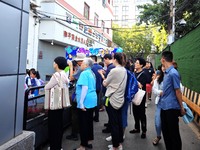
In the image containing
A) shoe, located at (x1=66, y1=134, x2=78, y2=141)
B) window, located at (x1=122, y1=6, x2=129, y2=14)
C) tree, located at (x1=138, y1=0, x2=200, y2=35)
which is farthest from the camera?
window, located at (x1=122, y1=6, x2=129, y2=14)

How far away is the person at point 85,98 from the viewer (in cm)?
437

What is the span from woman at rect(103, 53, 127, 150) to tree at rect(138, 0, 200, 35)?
14.8m

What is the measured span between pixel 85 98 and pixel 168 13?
18973 millimetres

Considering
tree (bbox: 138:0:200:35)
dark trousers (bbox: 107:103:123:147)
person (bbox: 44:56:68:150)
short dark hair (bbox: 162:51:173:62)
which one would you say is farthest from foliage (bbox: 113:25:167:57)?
person (bbox: 44:56:68:150)

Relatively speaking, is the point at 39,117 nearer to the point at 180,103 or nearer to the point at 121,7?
the point at 180,103

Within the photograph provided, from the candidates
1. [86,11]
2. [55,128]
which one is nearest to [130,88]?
[55,128]

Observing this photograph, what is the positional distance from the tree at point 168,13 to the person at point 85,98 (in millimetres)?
15029

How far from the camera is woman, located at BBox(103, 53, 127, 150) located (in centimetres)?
432

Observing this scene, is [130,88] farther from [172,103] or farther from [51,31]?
[51,31]

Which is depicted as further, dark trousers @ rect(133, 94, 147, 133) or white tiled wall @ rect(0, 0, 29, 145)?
dark trousers @ rect(133, 94, 147, 133)

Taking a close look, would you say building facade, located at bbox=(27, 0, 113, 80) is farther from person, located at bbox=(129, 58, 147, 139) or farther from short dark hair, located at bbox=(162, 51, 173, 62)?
short dark hair, located at bbox=(162, 51, 173, 62)

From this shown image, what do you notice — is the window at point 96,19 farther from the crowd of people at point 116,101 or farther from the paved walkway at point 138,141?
the crowd of people at point 116,101

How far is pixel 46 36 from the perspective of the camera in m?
13.8

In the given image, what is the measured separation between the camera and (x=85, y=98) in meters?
4.41
